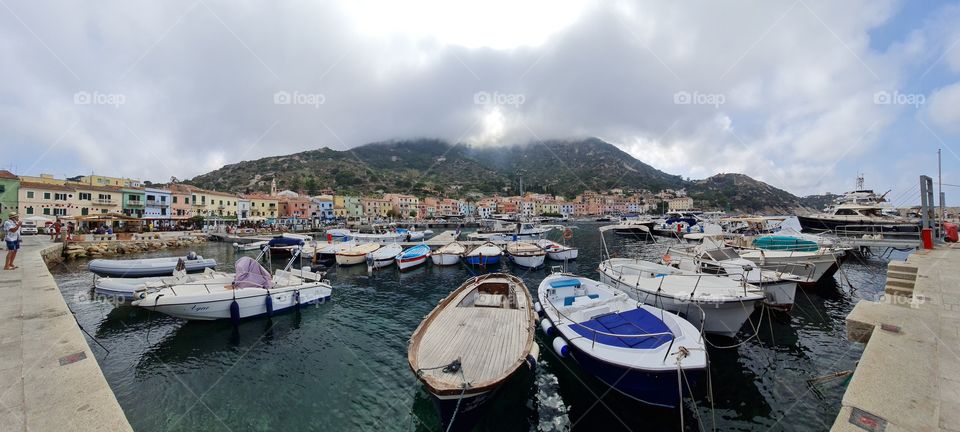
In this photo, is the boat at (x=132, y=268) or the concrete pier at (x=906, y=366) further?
the boat at (x=132, y=268)

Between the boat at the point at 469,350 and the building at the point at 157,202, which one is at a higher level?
the building at the point at 157,202

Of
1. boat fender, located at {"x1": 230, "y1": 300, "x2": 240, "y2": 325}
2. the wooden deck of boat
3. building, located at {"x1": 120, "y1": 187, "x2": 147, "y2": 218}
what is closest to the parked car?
building, located at {"x1": 120, "y1": 187, "x2": 147, "y2": 218}

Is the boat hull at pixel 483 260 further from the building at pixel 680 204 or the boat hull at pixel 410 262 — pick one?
the building at pixel 680 204

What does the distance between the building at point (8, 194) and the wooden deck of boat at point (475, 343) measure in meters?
62.6

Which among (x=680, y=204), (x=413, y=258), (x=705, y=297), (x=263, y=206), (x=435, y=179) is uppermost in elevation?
(x=435, y=179)

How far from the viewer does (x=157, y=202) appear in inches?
2126

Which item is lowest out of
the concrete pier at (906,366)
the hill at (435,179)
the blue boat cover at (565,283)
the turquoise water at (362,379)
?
the turquoise water at (362,379)

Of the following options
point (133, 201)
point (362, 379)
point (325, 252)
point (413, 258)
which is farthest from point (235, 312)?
point (133, 201)

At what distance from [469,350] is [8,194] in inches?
2547

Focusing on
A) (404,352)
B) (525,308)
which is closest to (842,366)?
(525,308)

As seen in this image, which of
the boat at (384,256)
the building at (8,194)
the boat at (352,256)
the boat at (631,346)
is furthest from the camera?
the building at (8,194)

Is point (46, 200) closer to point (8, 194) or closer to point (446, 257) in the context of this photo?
point (8, 194)

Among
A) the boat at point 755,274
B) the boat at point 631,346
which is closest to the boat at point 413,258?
the boat at point 631,346

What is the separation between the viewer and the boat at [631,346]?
5.81 metres
